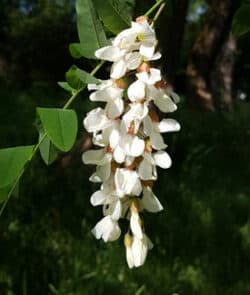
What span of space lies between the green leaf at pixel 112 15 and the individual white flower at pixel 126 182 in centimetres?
27

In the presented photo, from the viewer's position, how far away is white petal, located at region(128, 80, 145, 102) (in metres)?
0.82

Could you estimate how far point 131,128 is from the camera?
82 centimetres

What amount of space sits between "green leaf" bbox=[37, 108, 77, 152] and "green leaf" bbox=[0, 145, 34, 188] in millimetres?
73

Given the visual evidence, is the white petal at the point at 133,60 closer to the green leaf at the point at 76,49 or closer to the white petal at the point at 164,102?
the white petal at the point at 164,102

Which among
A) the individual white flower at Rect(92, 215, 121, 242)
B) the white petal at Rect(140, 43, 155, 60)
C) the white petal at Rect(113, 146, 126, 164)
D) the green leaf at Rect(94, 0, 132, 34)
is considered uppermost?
the white petal at Rect(140, 43, 155, 60)

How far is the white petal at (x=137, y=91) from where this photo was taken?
0.82m

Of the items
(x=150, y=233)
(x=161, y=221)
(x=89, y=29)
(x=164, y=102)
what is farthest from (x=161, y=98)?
(x=161, y=221)

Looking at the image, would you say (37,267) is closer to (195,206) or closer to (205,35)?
(195,206)

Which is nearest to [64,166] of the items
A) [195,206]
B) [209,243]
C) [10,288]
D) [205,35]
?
[195,206]

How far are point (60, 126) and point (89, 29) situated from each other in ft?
0.62

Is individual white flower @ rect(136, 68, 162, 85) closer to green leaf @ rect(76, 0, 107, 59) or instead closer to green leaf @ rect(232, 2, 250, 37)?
green leaf @ rect(76, 0, 107, 59)

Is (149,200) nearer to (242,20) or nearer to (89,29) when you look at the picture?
(89,29)

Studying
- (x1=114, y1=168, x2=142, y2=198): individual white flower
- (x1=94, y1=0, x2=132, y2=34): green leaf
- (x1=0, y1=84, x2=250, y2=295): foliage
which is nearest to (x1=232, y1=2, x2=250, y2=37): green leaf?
(x1=94, y1=0, x2=132, y2=34): green leaf

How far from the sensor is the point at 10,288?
2.74 m
